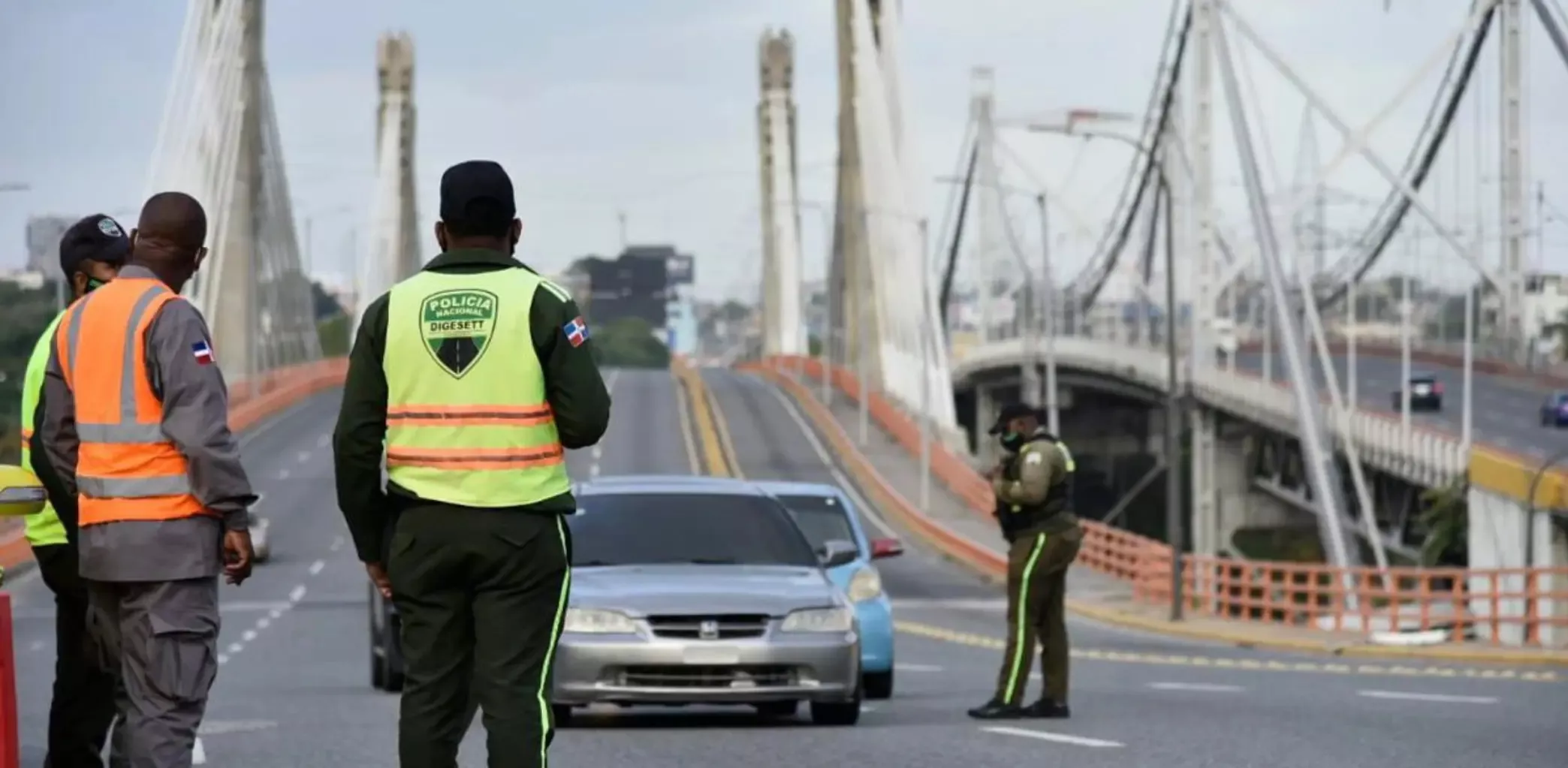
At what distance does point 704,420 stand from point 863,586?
7420cm

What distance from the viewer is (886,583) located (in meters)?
48.1

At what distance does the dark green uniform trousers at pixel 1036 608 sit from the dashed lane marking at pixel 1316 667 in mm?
8612

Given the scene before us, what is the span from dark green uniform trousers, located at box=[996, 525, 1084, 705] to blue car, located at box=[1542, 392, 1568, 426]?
64520 millimetres

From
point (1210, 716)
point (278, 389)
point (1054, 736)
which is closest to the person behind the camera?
point (1054, 736)

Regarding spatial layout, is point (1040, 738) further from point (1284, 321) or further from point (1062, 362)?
point (1062, 362)

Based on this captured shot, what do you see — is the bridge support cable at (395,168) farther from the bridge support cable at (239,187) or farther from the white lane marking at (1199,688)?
the white lane marking at (1199,688)

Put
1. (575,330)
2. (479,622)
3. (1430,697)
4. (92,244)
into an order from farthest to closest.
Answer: (1430,697)
(92,244)
(575,330)
(479,622)

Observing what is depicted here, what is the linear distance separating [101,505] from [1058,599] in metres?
8.41

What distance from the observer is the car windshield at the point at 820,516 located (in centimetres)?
2270

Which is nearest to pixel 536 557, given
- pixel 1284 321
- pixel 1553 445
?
pixel 1284 321

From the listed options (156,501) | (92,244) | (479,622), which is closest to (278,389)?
(92,244)

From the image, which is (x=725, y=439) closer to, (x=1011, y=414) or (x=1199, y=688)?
(x=1199, y=688)

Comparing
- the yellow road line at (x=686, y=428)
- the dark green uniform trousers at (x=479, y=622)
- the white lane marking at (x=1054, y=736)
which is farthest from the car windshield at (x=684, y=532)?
the yellow road line at (x=686, y=428)

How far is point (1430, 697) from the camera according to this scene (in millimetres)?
18656
